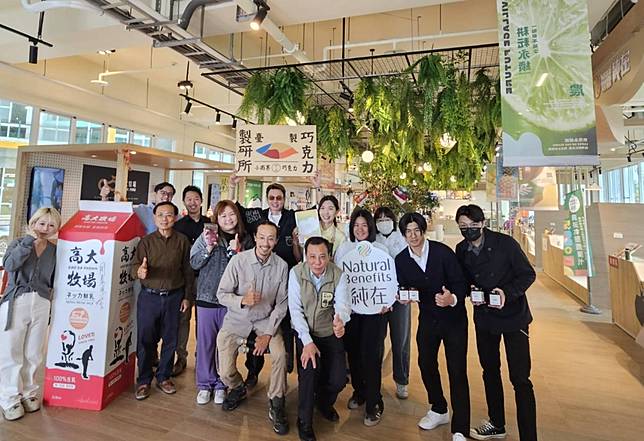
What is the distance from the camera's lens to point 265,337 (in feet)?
8.50

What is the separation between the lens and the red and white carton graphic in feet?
9.09

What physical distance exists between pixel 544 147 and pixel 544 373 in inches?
104

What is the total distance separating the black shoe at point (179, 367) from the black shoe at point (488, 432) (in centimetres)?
261

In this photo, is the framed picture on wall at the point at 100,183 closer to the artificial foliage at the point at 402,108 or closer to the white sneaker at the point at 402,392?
the artificial foliage at the point at 402,108

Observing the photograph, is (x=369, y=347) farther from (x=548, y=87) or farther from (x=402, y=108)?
(x=402, y=108)

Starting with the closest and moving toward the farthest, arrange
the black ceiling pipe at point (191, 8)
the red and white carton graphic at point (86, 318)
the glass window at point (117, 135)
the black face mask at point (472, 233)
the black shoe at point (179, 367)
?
the black face mask at point (472, 233)
the red and white carton graphic at point (86, 318)
the black shoe at point (179, 367)
the black ceiling pipe at point (191, 8)
the glass window at point (117, 135)

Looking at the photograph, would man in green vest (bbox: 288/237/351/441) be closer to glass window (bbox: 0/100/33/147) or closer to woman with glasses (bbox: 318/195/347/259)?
woman with glasses (bbox: 318/195/347/259)

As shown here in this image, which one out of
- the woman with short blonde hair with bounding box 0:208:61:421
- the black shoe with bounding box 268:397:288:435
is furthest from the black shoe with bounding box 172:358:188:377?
the black shoe with bounding box 268:397:288:435

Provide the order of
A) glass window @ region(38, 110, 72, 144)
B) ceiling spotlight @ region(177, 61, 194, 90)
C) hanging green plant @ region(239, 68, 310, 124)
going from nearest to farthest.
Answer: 1. hanging green plant @ region(239, 68, 310, 124)
2. ceiling spotlight @ region(177, 61, 194, 90)
3. glass window @ region(38, 110, 72, 144)

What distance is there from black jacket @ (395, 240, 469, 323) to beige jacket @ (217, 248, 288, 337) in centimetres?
98

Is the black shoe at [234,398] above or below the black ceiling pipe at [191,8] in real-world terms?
below

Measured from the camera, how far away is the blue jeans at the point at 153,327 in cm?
294

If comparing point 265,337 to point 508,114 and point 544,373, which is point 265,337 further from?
point 544,373

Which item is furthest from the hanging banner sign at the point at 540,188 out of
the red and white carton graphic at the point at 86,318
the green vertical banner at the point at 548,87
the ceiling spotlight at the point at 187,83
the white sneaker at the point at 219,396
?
the red and white carton graphic at the point at 86,318
